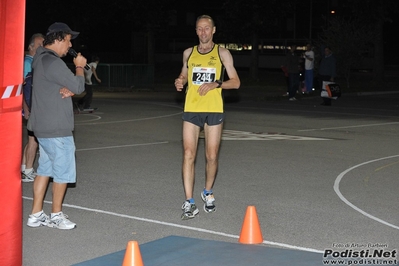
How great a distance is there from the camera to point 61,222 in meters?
8.31

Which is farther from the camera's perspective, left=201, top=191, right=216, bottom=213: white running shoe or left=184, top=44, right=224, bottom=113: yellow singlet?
left=201, top=191, right=216, bottom=213: white running shoe

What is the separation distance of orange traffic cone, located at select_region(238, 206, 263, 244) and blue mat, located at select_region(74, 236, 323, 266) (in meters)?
0.10

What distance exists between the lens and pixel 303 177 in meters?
11.8

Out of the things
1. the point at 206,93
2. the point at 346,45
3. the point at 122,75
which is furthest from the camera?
the point at 346,45

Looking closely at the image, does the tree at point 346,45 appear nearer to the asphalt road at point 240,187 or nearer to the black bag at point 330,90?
the black bag at point 330,90

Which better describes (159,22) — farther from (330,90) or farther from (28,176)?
(28,176)

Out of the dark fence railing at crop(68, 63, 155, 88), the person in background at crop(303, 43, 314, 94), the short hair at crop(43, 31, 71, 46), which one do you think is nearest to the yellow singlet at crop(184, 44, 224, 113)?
the short hair at crop(43, 31, 71, 46)

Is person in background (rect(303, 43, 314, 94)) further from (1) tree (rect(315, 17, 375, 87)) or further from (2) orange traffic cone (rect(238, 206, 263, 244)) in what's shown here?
(2) orange traffic cone (rect(238, 206, 263, 244))

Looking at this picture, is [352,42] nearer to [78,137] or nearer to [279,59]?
[78,137]

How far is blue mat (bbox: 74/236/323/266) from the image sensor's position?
6.89 m

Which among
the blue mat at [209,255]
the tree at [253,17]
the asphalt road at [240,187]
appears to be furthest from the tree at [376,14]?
the blue mat at [209,255]

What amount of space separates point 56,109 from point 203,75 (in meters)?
1.76

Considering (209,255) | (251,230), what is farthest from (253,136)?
(209,255)

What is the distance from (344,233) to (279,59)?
6310 centimetres
